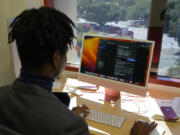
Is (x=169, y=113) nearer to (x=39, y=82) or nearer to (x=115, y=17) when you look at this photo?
(x=39, y=82)

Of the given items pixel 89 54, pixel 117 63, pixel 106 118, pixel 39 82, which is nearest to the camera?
pixel 39 82

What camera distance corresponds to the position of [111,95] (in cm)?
158

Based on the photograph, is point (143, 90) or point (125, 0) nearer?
point (143, 90)

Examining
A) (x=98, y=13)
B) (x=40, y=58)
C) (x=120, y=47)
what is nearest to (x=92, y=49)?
(x=120, y=47)

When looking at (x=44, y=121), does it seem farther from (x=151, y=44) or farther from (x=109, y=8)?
(x=109, y=8)

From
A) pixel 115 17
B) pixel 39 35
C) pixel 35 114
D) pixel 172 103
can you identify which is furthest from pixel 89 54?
pixel 35 114

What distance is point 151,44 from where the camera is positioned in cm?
132

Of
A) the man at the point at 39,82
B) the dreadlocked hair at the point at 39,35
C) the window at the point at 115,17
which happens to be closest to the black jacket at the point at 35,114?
the man at the point at 39,82

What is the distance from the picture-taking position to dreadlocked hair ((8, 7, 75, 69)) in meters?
0.77

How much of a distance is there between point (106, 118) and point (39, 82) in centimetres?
61

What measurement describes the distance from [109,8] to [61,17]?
1.24 meters

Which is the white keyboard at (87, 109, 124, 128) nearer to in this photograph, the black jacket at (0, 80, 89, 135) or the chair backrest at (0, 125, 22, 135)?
the black jacket at (0, 80, 89, 135)

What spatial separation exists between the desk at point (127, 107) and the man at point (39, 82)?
439 millimetres

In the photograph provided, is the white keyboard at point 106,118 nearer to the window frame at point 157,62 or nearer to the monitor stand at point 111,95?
the monitor stand at point 111,95
